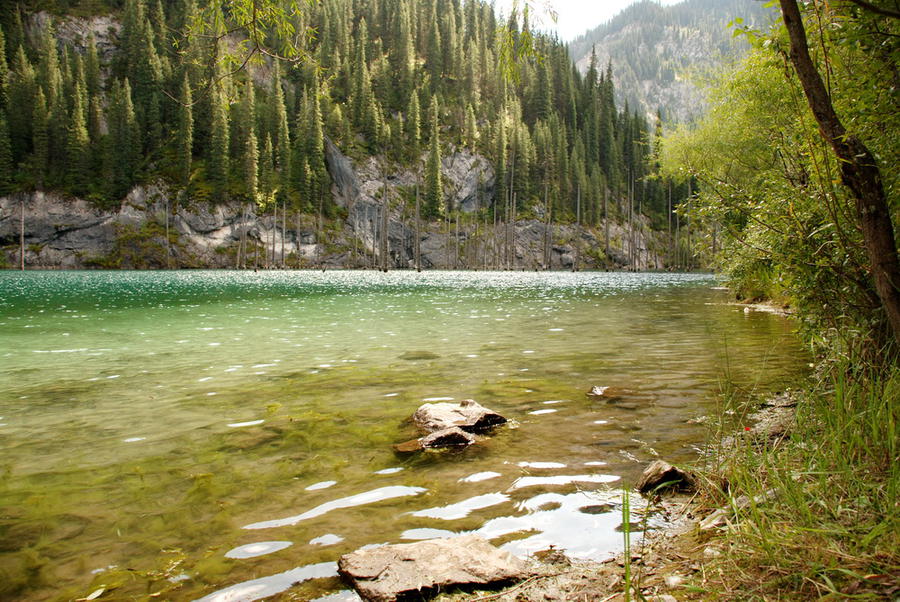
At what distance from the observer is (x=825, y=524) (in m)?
3.10

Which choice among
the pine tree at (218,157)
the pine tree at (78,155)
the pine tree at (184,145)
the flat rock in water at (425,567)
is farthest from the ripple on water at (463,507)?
the pine tree at (78,155)

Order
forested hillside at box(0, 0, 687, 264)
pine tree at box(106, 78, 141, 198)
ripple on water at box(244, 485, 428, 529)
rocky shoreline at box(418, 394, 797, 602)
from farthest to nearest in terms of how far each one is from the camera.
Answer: forested hillside at box(0, 0, 687, 264)
pine tree at box(106, 78, 141, 198)
ripple on water at box(244, 485, 428, 529)
rocky shoreline at box(418, 394, 797, 602)

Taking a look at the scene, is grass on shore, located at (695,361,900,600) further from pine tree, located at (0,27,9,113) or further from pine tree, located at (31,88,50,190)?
pine tree, located at (0,27,9,113)

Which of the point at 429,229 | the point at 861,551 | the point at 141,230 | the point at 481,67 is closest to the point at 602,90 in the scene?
the point at 481,67

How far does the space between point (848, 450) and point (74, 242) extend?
4784 inches

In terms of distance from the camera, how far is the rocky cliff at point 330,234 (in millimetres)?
98375

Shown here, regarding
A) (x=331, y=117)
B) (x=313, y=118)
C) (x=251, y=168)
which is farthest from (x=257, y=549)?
(x=331, y=117)

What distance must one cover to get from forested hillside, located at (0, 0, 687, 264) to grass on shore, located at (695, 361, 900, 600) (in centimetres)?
8919

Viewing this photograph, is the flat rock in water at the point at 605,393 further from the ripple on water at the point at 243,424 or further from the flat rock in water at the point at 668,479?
the ripple on water at the point at 243,424

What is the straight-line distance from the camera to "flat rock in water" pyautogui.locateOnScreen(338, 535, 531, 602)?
3576 mm

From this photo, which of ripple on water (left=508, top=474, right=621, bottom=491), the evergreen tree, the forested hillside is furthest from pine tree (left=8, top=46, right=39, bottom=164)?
ripple on water (left=508, top=474, right=621, bottom=491)

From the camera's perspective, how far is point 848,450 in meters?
4.05

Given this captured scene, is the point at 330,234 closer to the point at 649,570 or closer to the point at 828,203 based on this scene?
the point at 828,203

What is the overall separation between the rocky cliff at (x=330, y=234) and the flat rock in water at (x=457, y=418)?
88.7 meters
